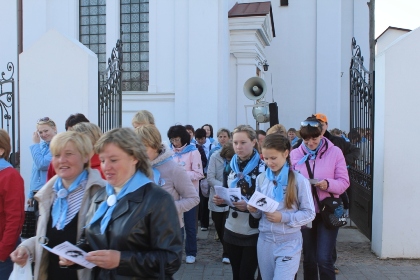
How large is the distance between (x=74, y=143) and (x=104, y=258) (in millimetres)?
1022

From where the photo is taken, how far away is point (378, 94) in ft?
23.3

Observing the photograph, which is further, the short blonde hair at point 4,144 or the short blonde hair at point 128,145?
the short blonde hair at point 4,144

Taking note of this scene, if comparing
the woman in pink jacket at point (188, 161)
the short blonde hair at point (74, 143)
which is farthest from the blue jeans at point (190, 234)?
the short blonde hair at point (74, 143)

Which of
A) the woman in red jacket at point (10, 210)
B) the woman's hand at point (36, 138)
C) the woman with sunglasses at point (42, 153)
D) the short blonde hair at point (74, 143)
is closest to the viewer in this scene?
the short blonde hair at point (74, 143)

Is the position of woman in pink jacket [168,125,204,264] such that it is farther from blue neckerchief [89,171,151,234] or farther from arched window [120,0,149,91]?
arched window [120,0,149,91]

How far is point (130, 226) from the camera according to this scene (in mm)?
2557

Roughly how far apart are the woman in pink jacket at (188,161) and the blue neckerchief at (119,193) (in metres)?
3.26

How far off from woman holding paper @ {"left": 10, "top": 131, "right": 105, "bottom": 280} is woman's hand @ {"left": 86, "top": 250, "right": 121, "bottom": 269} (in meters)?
0.53

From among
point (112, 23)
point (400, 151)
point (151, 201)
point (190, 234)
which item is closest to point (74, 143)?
point (151, 201)

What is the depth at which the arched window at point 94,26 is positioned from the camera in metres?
15.7

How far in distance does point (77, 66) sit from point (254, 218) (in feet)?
14.4

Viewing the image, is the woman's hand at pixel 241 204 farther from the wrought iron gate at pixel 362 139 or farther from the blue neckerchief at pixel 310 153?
the wrought iron gate at pixel 362 139

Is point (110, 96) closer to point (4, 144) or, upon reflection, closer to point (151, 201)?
point (4, 144)

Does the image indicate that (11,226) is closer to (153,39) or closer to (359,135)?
(359,135)
